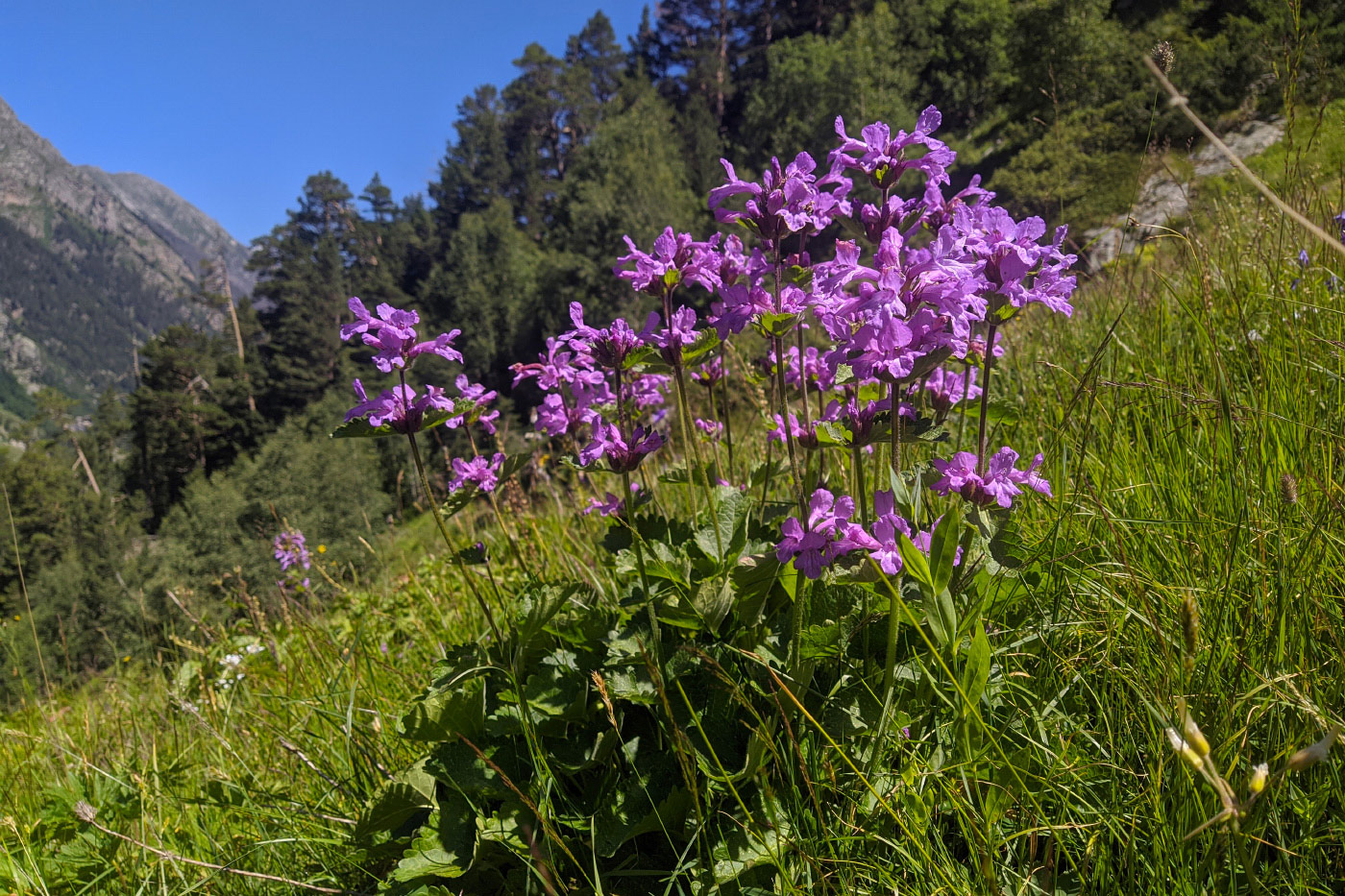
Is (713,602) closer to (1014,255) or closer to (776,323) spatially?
(776,323)

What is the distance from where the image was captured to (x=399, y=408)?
1563 mm

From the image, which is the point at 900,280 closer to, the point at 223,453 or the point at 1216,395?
the point at 1216,395

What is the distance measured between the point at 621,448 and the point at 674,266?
0.48 m

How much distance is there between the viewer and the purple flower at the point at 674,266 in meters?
1.66

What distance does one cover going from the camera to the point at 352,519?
31.1 m

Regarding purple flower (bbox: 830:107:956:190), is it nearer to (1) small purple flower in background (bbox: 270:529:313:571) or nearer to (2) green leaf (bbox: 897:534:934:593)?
(2) green leaf (bbox: 897:534:934:593)

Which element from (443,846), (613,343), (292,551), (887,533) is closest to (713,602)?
(887,533)

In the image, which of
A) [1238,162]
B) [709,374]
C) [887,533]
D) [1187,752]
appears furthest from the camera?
[709,374]

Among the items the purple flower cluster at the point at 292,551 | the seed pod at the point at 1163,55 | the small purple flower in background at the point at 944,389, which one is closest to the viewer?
the seed pod at the point at 1163,55

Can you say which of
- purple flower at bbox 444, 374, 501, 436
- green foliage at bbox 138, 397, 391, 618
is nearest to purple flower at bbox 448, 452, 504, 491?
purple flower at bbox 444, 374, 501, 436

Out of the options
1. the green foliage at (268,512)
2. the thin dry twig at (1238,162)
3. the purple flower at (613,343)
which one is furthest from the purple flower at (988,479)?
the green foliage at (268,512)

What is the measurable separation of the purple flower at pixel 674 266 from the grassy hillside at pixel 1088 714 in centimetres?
79

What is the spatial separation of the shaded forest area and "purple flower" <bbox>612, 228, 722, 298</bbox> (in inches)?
696

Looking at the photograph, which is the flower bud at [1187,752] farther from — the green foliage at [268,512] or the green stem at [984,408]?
the green foliage at [268,512]
